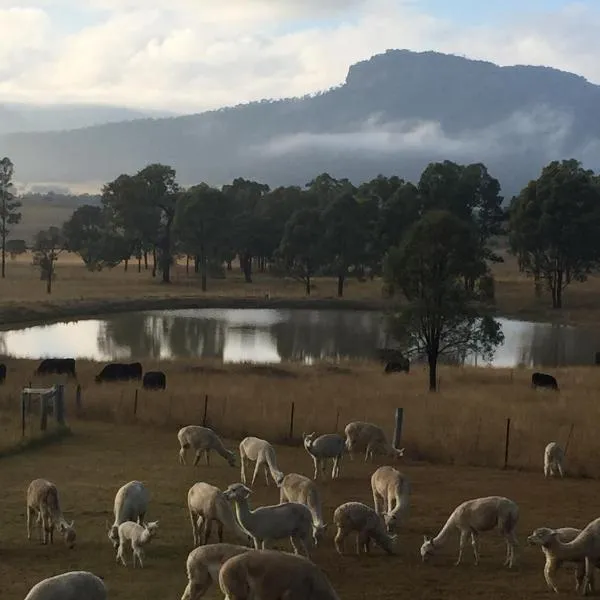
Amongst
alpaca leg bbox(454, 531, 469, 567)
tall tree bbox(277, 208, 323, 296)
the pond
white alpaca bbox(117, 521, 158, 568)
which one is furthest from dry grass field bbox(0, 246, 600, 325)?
alpaca leg bbox(454, 531, 469, 567)

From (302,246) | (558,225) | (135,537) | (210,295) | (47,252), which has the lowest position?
(135,537)

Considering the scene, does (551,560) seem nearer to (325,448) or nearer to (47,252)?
(325,448)

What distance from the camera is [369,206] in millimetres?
81750

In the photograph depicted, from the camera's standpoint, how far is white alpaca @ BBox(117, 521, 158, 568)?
11.8 metres

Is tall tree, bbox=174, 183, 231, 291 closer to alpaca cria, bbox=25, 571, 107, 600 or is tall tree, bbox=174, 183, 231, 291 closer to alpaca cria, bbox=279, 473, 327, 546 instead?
alpaca cria, bbox=279, 473, 327, 546

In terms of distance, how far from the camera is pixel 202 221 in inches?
3334

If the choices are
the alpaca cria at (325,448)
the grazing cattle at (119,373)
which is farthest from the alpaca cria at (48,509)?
the grazing cattle at (119,373)

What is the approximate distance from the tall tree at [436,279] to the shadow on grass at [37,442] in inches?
510

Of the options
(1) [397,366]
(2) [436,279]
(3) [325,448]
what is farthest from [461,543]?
(1) [397,366]

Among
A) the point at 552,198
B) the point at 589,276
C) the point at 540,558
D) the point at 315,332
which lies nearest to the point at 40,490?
the point at 540,558

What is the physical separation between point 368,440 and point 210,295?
5434 cm

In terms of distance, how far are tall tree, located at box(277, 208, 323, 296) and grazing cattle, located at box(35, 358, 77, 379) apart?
4562cm

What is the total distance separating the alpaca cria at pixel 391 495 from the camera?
13.7 metres

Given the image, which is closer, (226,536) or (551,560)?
(551,560)
